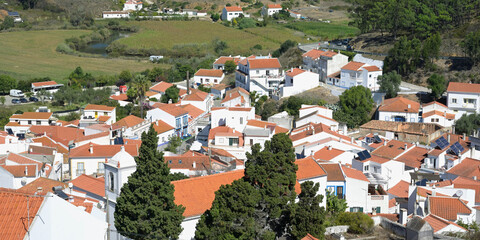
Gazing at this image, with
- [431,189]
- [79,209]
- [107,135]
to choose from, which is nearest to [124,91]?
[107,135]

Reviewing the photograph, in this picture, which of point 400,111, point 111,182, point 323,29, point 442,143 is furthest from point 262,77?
point 323,29

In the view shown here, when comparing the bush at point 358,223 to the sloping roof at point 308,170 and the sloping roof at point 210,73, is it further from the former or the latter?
the sloping roof at point 210,73

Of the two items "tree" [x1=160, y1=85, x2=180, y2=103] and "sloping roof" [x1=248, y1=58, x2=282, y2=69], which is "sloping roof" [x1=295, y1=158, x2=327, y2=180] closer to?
"sloping roof" [x1=248, y1=58, x2=282, y2=69]

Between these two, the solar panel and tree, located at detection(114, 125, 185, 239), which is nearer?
tree, located at detection(114, 125, 185, 239)

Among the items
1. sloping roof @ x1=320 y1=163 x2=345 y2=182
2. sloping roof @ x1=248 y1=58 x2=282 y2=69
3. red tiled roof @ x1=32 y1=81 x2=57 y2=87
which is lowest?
red tiled roof @ x1=32 y1=81 x2=57 y2=87

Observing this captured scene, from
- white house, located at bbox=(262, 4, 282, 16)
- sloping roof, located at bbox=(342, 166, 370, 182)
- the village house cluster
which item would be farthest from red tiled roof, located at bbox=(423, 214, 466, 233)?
white house, located at bbox=(262, 4, 282, 16)

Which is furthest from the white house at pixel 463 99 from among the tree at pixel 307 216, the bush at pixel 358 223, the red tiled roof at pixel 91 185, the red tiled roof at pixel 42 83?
the red tiled roof at pixel 42 83
